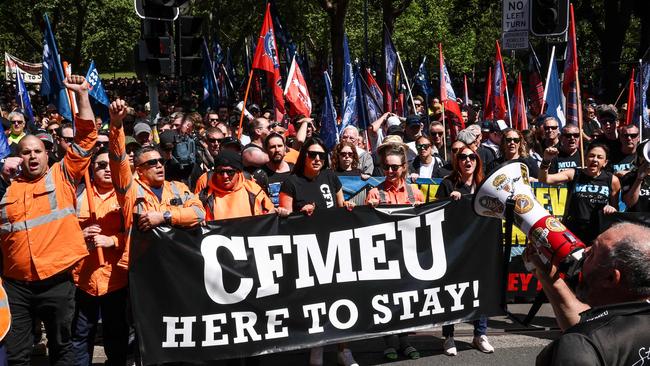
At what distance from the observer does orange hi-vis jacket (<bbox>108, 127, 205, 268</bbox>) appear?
4.90 meters

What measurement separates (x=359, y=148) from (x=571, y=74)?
2.69 metres

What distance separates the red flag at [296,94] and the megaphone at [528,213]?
7489 mm

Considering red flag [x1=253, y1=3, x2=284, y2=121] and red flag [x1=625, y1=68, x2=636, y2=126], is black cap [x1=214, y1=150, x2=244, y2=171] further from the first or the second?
red flag [x1=625, y1=68, x2=636, y2=126]

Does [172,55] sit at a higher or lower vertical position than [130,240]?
higher

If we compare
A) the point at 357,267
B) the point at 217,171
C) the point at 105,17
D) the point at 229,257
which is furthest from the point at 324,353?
the point at 105,17

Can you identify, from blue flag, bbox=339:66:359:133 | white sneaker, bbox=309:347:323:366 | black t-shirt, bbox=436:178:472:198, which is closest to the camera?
white sneaker, bbox=309:347:323:366

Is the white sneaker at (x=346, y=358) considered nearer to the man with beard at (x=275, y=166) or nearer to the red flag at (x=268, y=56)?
the man with beard at (x=275, y=166)

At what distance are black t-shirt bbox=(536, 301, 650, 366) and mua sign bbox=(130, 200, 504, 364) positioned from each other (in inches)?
138

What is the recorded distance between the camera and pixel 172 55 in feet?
30.7

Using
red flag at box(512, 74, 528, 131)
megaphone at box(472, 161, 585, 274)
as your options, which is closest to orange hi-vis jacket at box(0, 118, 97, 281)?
megaphone at box(472, 161, 585, 274)

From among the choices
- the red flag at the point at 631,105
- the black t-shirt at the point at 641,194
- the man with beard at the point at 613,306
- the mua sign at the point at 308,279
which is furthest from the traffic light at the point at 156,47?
the man with beard at the point at 613,306

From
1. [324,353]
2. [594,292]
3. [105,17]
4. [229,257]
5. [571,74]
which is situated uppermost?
[105,17]

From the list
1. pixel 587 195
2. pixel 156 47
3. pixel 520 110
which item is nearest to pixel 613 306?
pixel 587 195

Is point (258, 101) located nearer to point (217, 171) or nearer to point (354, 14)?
point (217, 171)
